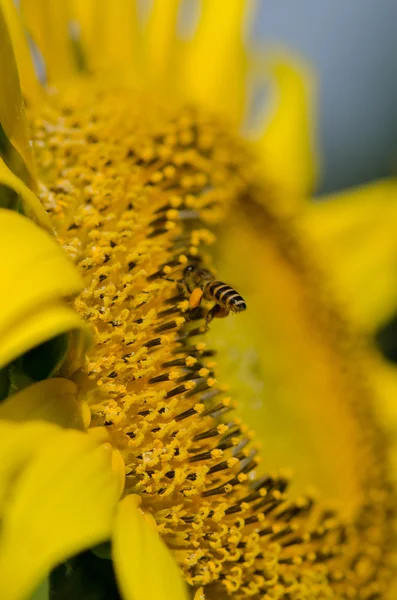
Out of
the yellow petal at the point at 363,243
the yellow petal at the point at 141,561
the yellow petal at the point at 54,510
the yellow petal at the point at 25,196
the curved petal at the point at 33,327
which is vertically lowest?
the yellow petal at the point at 363,243

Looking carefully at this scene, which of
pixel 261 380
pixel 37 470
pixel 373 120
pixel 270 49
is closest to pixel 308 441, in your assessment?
pixel 261 380

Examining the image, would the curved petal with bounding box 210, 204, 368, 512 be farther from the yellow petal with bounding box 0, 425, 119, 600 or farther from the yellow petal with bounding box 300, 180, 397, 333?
the yellow petal with bounding box 0, 425, 119, 600

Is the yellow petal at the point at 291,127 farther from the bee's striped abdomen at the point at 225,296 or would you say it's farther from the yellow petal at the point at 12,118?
the yellow petal at the point at 12,118

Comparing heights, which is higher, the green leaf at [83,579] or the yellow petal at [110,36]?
the yellow petal at [110,36]

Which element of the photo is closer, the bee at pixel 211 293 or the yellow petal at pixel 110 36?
the bee at pixel 211 293

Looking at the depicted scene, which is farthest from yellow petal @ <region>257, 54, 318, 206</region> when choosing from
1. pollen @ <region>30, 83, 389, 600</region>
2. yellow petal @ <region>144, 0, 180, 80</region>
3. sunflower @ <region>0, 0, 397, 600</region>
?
pollen @ <region>30, 83, 389, 600</region>

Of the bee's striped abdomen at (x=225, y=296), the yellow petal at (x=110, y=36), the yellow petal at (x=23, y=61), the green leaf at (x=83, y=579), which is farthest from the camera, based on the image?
the yellow petal at (x=110, y=36)

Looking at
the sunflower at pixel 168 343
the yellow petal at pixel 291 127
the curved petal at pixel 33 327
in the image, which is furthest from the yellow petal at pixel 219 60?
the curved petal at pixel 33 327
